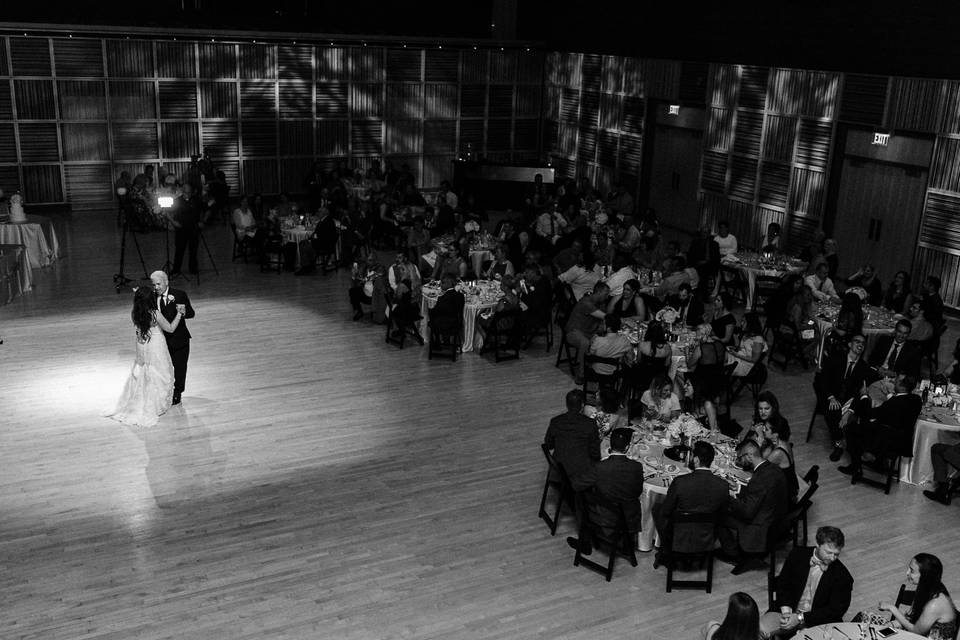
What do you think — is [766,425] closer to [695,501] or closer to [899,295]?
[695,501]

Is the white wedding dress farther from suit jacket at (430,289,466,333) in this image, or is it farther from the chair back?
the chair back

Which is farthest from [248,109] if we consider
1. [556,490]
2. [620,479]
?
[620,479]

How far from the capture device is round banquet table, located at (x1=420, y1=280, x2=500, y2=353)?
12.5 meters

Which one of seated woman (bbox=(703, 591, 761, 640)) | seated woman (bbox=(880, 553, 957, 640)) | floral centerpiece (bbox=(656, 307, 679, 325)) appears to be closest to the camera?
seated woman (bbox=(703, 591, 761, 640))

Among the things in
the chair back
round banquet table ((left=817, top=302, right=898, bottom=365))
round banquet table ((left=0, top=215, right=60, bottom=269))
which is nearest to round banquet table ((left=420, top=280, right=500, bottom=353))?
round banquet table ((left=817, top=302, right=898, bottom=365))

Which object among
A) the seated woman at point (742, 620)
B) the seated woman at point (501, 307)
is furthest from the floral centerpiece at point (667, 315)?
the seated woman at point (742, 620)

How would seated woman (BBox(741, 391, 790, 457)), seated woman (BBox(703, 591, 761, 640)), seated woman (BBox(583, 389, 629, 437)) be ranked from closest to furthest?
seated woman (BBox(703, 591, 761, 640))
seated woman (BBox(741, 391, 790, 457))
seated woman (BBox(583, 389, 629, 437))

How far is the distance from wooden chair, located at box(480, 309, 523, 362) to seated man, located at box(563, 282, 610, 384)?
0.82 meters

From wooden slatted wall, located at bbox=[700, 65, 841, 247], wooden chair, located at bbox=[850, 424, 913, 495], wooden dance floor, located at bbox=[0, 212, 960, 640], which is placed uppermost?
wooden slatted wall, located at bbox=[700, 65, 841, 247]

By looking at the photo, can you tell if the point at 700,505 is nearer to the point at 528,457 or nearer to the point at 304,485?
the point at 528,457

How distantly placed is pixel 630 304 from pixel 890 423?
3923 millimetres

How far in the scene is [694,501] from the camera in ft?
23.8

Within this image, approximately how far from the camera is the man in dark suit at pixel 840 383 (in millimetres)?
9797

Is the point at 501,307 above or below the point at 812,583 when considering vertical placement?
above
